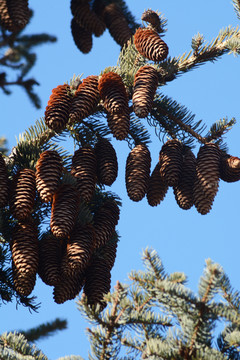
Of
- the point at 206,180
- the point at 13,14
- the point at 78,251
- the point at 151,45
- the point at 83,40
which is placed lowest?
the point at 78,251

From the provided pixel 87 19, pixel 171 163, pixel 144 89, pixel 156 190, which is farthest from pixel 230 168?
pixel 87 19

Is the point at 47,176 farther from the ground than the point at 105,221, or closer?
farther from the ground

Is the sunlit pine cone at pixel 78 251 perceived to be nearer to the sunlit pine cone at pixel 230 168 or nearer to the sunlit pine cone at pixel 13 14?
the sunlit pine cone at pixel 230 168

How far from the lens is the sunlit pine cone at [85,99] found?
356cm

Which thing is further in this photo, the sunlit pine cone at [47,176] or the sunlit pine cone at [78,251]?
the sunlit pine cone at [47,176]

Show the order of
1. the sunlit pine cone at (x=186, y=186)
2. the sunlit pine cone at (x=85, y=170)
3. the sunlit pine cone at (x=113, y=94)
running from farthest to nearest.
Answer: the sunlit pine cone at (x=186, y=186) → the sunlit pine cone at (x=113, y=94) → the sunlit pine cone at (x=85, y=170)

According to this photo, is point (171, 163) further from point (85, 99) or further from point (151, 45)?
point (151, 45)

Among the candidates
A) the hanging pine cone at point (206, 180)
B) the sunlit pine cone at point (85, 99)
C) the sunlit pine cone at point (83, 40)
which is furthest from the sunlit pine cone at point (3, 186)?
the sunlit pine cone at point (83, 40)

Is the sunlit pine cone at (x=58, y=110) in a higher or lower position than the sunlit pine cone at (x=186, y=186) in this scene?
higher

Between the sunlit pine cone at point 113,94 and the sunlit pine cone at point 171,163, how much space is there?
0.38 meters

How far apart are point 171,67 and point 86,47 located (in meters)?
2.82

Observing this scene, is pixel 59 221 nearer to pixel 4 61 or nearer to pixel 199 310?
pixel 199 310

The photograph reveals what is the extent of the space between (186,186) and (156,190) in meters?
0.22

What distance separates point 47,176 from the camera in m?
3.34
